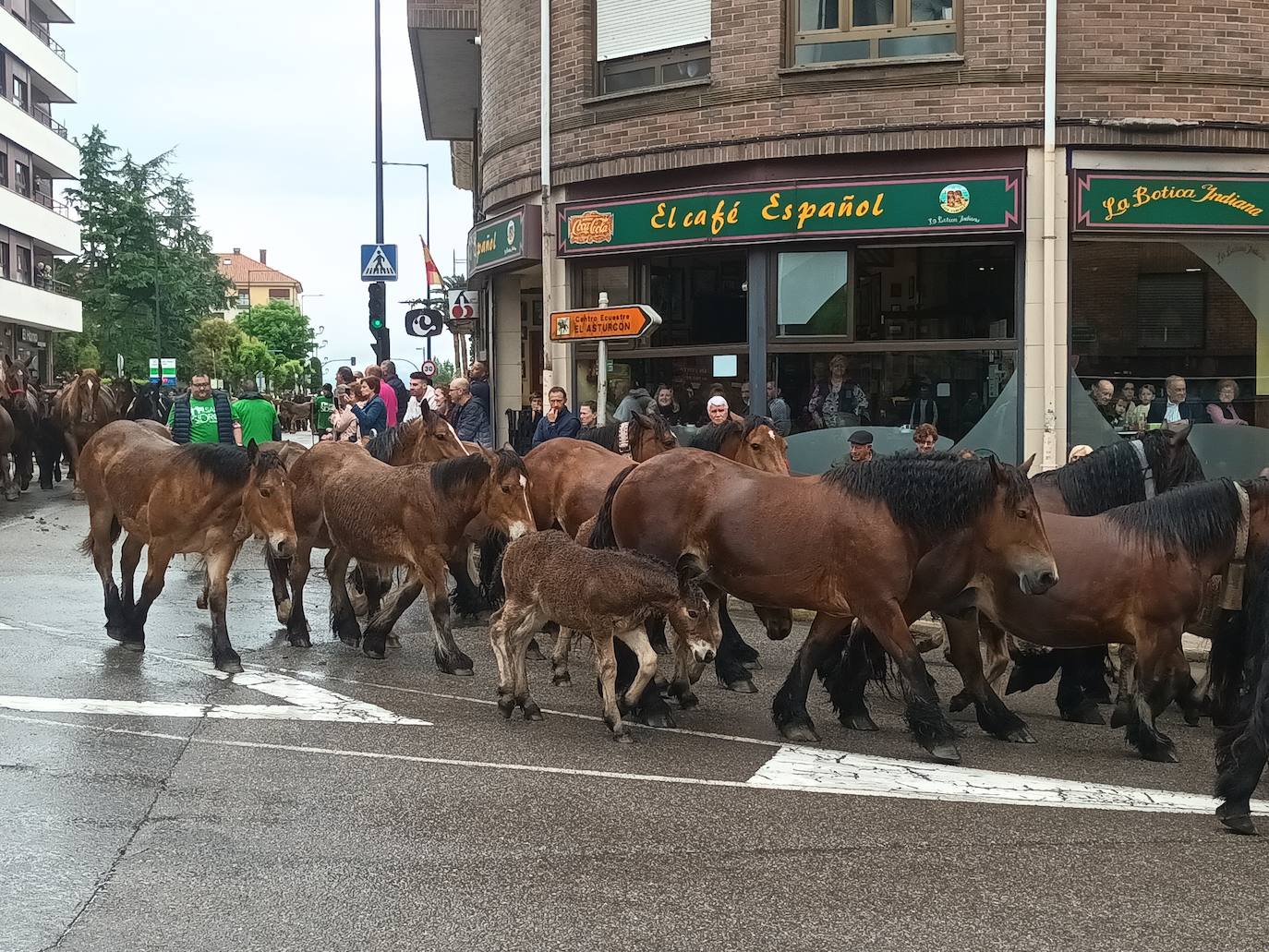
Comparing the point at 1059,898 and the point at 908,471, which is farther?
the point at 908,471

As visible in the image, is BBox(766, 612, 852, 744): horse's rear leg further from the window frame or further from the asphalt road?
the window frame

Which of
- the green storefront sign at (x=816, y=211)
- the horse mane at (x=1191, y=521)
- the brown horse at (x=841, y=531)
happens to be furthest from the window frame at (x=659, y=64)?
the horse mane at (x=1191, y=521)

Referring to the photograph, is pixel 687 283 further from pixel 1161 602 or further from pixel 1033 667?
pixel 1161 602

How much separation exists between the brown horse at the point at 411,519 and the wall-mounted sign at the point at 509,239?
28.5 ft

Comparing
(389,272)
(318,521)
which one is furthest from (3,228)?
(318,521)

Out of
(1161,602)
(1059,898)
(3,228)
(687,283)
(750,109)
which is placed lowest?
(1059,898)

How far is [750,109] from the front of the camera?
1742 cm

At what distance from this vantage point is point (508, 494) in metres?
9.57

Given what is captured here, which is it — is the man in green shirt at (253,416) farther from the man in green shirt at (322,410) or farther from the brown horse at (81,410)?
the man in green shirt at (322,410)

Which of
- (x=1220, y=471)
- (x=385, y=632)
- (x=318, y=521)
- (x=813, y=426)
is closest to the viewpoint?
(x=385, y=632)

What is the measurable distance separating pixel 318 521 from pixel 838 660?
4.94 metres

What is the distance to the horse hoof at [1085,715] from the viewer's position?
8.74 m

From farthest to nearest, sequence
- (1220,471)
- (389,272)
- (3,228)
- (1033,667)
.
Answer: (3,228) < (389,272) < (1220,471) < (1033,667)

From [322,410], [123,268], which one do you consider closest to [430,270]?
[322,410]
